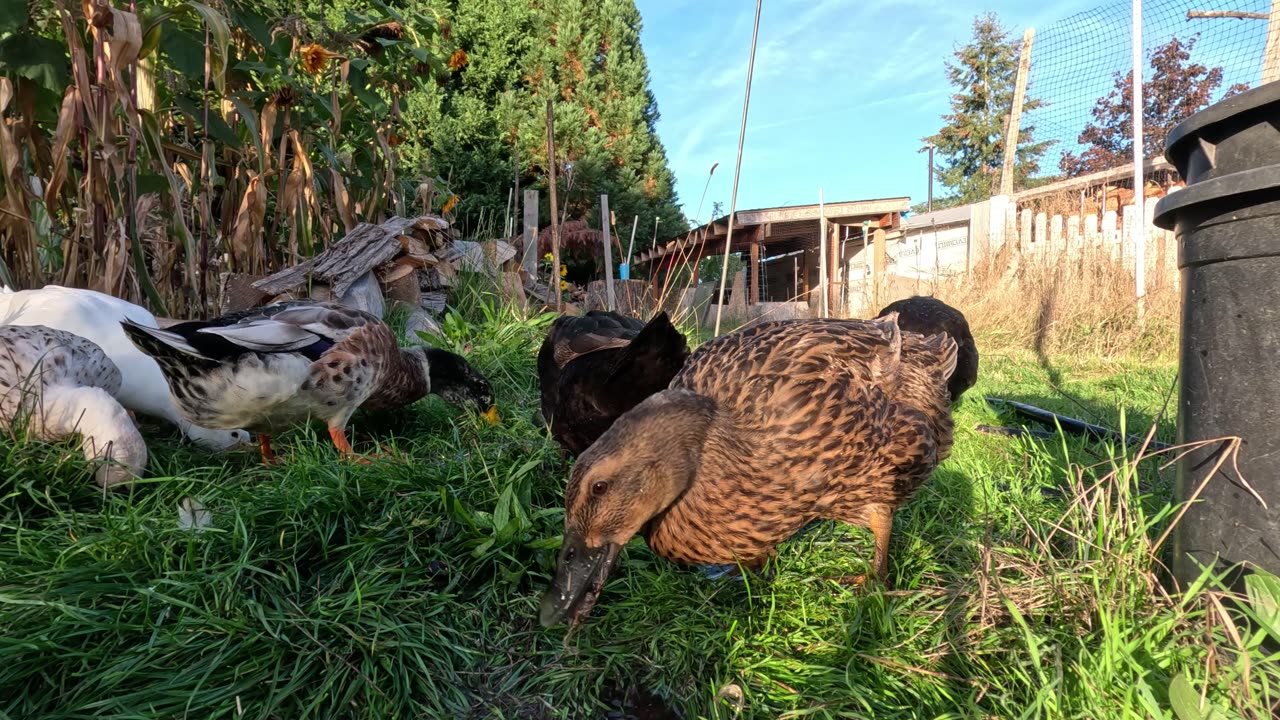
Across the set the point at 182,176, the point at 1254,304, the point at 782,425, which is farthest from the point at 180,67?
the point at 1254,304

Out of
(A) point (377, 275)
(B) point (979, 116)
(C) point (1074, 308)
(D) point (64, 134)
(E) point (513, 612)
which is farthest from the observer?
(B) point (979, 116)

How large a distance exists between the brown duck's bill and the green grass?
0.25m

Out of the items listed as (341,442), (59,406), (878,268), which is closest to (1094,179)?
(878,268)

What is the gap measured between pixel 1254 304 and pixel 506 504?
219 cm

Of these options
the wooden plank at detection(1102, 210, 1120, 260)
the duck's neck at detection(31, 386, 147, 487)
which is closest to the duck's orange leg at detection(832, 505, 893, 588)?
the duck's neck at detection(31, 386, 147, 487)

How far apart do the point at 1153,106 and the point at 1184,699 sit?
669 inches

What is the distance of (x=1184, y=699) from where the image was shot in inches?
50.5

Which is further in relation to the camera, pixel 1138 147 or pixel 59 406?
pixel 1138 147

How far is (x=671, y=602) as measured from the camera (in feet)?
7.27

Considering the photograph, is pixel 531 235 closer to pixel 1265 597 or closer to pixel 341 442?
pixel 341 442

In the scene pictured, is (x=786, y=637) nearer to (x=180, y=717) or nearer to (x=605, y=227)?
(x=180, y=717)

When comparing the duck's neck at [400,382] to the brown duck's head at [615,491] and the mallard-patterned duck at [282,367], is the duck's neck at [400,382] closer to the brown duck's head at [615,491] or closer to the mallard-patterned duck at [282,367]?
the mallard-patterned duck at [282,367]

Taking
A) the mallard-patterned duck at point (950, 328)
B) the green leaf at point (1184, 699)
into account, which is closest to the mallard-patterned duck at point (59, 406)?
the green leaf at point (1184, 699)

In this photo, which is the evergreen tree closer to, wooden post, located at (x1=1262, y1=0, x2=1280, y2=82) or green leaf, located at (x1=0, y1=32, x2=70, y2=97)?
wooden post, located at (x1=1262, y1=0, x2=1280, y2=82)
